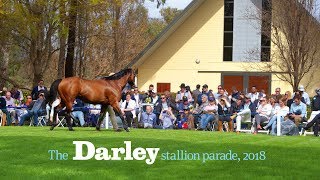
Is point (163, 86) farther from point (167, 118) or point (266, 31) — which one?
point (167, 118)

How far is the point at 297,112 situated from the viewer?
944 inches

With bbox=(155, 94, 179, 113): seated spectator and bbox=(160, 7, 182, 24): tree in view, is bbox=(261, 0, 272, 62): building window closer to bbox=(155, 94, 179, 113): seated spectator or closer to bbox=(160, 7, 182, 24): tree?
bbox=(155, 94, 179, 113): seated spectator

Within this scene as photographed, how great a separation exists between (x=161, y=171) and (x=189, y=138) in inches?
256

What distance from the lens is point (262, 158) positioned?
531 inches

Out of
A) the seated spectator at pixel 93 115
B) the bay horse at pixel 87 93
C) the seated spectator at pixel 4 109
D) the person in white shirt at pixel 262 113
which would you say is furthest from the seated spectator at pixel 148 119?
the seated spectator at pixel 4 109

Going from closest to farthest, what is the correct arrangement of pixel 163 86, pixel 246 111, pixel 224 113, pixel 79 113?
1. pixel 246 111
2. pixel 224 113
3. pixel 79 113
4. pixel 163 86

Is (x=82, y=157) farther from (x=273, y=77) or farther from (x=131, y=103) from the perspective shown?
(x=273, y=77)

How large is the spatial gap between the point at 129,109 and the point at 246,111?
14.4ft

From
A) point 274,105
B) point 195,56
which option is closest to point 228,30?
point 195,56

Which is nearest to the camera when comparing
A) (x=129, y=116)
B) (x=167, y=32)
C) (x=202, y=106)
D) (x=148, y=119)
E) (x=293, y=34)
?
(x=202, y=106)

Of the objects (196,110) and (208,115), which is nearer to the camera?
(208,115)

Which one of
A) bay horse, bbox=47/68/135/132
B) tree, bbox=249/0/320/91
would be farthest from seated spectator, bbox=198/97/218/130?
tree, bbox=249/0/320/91

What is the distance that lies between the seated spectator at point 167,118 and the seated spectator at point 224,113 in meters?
1.88

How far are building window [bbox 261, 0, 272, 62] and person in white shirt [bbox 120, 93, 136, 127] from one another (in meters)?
15.4
